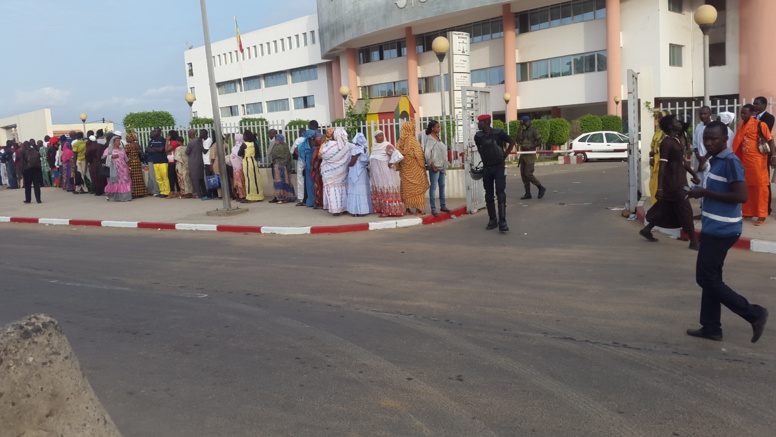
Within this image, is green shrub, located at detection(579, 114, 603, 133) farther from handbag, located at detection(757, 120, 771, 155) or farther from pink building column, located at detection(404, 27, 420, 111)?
handbag, located at detection(757, 120, 771, 155)

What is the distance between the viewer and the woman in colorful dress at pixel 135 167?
17.7 m

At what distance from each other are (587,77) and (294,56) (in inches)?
1323

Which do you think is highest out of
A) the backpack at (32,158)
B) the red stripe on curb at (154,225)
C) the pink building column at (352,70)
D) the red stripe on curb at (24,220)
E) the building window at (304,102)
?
the pink building column at (352,70)

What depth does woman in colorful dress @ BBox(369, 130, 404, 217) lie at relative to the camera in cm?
1202

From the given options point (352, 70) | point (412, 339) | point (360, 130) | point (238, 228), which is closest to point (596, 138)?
point (360, 130)

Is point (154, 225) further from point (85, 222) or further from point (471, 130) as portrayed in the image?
point (471, 130)

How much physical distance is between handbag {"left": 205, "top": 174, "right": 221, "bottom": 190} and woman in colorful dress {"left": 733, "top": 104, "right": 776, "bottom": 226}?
11796 mm

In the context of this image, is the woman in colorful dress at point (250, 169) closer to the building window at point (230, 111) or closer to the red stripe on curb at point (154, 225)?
the red stripe on curb at point (154, 225)

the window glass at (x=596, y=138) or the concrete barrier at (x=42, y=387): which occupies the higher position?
the window glass at (x=596, y=138)

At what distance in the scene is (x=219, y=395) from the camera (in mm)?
4004

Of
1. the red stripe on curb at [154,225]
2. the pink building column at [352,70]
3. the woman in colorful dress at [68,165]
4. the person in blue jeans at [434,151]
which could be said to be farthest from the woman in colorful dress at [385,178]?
the pink building column at [352,70]

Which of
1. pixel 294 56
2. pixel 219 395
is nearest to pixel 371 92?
pixel 294 56

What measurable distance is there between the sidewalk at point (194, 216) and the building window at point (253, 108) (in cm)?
5365

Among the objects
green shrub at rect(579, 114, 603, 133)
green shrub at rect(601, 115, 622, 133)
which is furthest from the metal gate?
green shrub at rect(579, 114, 603, 133)
